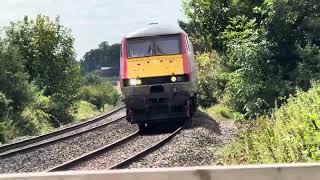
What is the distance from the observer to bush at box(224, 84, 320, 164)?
25.4 feet

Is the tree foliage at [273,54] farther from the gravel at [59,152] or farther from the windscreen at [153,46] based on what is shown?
the gravel at [59,152]

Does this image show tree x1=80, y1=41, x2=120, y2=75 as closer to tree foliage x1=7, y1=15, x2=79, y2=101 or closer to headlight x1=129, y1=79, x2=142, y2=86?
tree foliage x1=7, y1=15, x2=79, y2=101

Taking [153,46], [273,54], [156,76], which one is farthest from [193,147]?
[273,54]

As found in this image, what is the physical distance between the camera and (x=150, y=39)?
1697 cm

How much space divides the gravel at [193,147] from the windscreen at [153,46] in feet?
8.42

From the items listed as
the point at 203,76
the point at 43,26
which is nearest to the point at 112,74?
the point at 43,26

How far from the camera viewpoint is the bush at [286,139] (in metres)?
7.73

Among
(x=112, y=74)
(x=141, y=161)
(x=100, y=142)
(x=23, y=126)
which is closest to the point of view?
(x=141, y=161)

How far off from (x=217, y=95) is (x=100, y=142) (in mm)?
11873

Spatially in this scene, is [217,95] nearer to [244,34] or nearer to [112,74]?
[244,34]

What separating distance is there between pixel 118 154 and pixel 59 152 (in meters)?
1.87

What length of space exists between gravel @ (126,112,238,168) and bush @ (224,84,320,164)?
81cm

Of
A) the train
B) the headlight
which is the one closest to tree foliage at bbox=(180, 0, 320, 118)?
the train

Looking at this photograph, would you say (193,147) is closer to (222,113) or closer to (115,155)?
(115,155)
